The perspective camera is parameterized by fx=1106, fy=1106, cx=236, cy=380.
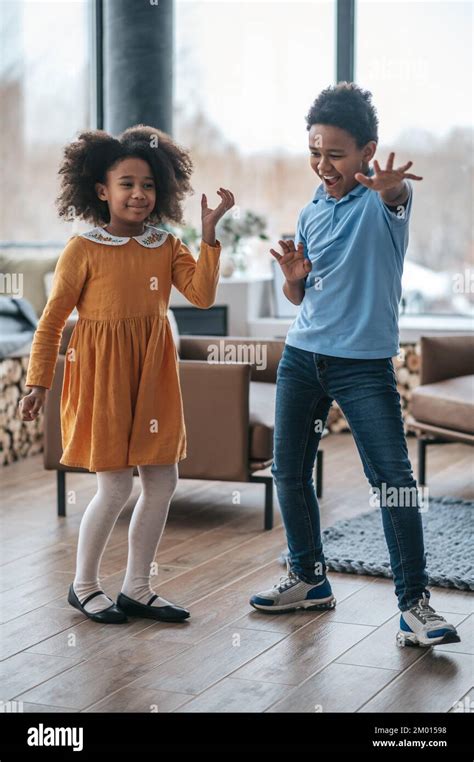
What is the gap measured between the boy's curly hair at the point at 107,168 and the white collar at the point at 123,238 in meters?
0.08

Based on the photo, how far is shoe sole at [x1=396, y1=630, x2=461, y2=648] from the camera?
2518mm

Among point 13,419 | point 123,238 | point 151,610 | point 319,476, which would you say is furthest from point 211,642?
point 13,419

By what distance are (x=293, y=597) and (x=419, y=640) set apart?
1.31ft

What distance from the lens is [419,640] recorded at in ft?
8.36

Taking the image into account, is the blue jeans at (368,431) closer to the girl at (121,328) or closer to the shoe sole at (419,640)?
the shoe sole at (419,640)

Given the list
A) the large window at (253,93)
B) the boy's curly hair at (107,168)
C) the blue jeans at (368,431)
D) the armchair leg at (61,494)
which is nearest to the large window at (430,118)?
the large window at (253,93)

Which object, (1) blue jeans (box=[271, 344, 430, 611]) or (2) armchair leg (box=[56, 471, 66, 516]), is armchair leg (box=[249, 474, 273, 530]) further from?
(1) blue jeans (box=[271, 344, 430, 611])

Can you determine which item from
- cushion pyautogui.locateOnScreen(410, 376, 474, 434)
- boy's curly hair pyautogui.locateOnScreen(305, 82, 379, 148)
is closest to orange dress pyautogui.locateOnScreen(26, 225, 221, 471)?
boy's curly hair pyautogui.locateOnScreen(305, 82, 379, 148)

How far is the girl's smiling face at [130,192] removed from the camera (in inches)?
104

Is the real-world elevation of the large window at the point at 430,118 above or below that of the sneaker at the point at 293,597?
above

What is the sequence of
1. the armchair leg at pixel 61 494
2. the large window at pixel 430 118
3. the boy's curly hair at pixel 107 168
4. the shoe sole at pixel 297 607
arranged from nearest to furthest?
1. the boy's curly hair at pixel 107 168
2. the shoe sole at pixel 297 607
3. the armchair leg at pixel 61 494
4. the large window at pixel 430 118

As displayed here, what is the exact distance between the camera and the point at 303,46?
6.15 metres

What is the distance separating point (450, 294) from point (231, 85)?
5.60ft
